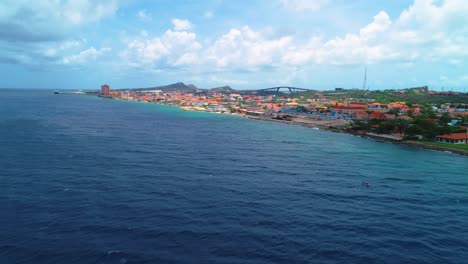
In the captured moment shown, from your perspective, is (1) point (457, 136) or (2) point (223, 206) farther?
(1) point (457, 136)

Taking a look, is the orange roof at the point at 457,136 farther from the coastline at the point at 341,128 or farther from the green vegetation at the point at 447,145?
the coastline at the point at 341,128

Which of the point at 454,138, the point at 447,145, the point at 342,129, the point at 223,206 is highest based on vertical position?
the point at 454,138

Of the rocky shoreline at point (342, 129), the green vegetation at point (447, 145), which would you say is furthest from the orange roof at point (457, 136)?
the rocky shoreline at point (342, 129)

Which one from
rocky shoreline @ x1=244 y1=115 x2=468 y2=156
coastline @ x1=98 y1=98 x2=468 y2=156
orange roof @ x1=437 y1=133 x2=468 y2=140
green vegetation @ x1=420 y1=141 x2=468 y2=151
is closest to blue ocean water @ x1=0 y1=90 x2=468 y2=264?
rocky shoreline @ x1=244 y1=115 x2=468 y2=156

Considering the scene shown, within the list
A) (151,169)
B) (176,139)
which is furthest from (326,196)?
(176,139)

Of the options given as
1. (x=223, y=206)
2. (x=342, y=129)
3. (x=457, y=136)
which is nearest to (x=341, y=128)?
(x=342, y=129)

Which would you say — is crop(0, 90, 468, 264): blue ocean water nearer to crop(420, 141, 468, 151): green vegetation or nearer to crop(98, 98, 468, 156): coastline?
crop(98, 98, 468, 156): coastline

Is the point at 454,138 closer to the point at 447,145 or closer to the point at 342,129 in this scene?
the point at 447,145

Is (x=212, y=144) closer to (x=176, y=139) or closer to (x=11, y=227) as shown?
(x=176, y=139)
